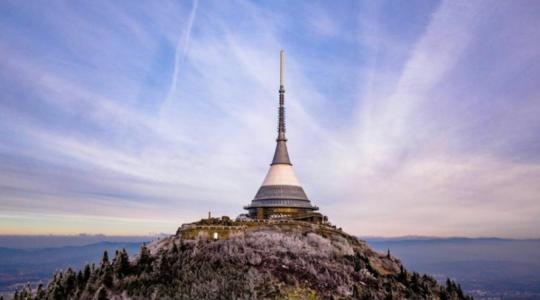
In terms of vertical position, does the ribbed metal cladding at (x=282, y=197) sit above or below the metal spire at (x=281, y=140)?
below

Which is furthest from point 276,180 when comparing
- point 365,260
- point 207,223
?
point 365,260

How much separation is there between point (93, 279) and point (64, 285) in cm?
373

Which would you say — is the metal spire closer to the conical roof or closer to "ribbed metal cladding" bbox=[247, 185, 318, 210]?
the conical roof

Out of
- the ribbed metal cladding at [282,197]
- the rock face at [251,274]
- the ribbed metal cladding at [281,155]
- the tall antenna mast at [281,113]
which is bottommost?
the rock face at [251,274]

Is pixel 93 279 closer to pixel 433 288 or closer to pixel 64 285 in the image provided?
pixel 64 285

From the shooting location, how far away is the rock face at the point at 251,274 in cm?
3991

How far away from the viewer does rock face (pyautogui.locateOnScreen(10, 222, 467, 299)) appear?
3991 centimetres

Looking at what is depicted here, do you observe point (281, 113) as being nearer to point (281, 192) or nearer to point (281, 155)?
point (281, 155)

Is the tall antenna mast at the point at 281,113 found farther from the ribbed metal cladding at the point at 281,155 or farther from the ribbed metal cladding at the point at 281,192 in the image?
the ribbed metal cladding at the point at 281,192

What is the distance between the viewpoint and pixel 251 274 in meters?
42.0

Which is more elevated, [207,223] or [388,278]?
[207,223]

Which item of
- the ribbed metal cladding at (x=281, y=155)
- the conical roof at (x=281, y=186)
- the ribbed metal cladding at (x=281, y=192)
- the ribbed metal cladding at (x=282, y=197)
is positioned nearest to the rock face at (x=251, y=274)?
the ribbed metal cladding at (x=282, y=197)

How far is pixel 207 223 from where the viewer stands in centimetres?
5800

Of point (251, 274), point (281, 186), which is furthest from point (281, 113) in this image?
point (251, 274)
